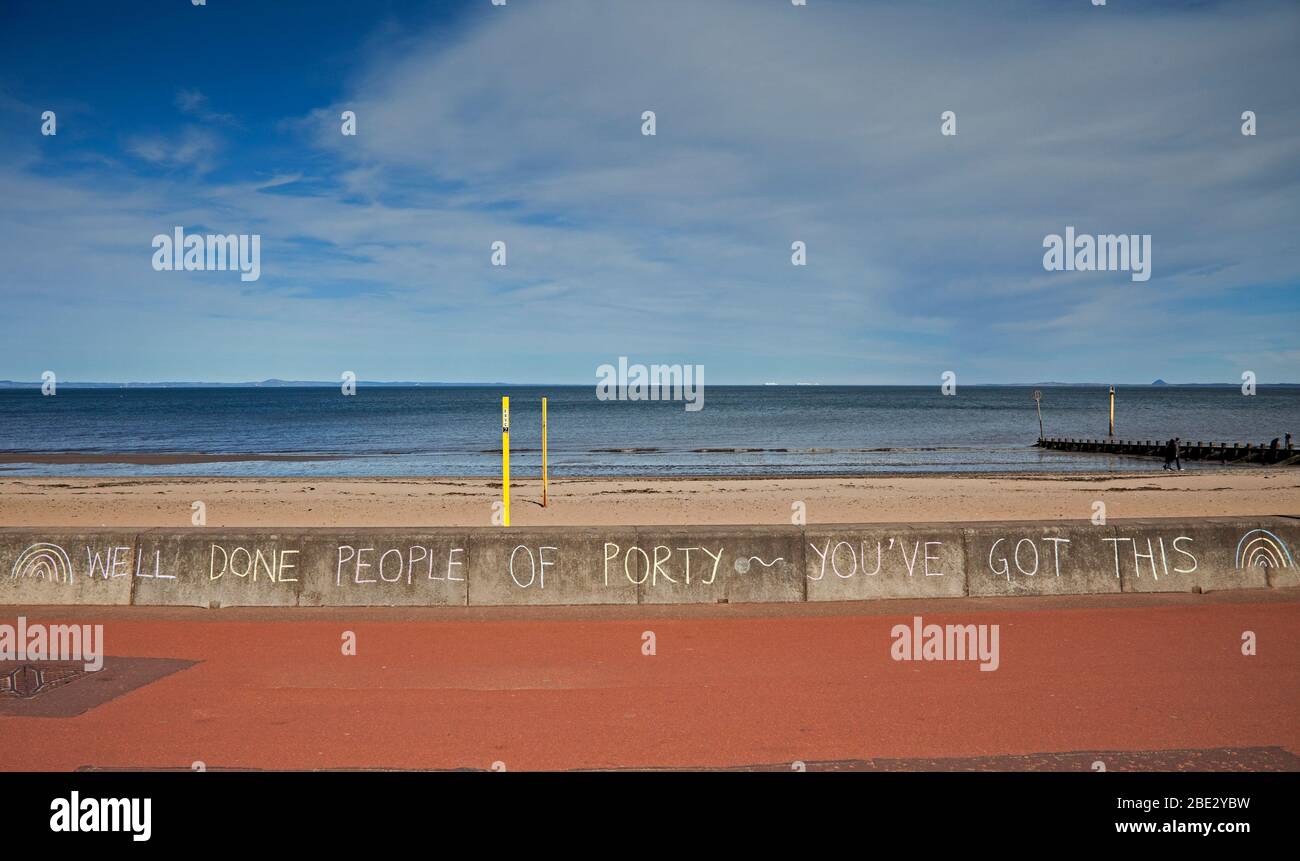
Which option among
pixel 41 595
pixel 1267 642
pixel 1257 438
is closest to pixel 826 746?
pixel 1267 642

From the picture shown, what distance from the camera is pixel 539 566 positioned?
8797 mm

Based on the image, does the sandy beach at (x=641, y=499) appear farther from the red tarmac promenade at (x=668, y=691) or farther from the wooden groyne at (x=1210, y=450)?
the red tarmac promenade at (x=668, y=691)

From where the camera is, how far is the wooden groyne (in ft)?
124

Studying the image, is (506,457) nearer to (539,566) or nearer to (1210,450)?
(539,566)

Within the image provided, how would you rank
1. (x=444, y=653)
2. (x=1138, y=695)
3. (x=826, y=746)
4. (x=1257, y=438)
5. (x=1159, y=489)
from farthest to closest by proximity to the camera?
(x=1257, y=438) < (x=1159, y=489) < (x=444, y=653) < (x=1138, y=695) < (x=826, y=746)

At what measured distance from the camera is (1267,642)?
7332mm

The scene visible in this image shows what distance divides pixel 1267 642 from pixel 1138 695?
2204 millimetres

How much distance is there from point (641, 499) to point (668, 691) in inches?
690

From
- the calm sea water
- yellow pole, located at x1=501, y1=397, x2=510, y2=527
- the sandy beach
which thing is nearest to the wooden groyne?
the calm sea water

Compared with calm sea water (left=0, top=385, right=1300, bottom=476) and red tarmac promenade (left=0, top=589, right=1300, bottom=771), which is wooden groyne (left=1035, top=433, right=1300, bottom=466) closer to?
calm sea water (left=0, top=385, right=1300, bottom=476)

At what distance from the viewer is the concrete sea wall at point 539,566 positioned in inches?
344

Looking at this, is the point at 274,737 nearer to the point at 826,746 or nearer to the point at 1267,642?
the point at 826,746

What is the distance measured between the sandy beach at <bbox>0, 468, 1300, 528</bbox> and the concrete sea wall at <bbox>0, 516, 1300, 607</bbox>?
787 centimetres

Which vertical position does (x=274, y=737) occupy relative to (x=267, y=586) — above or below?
below
